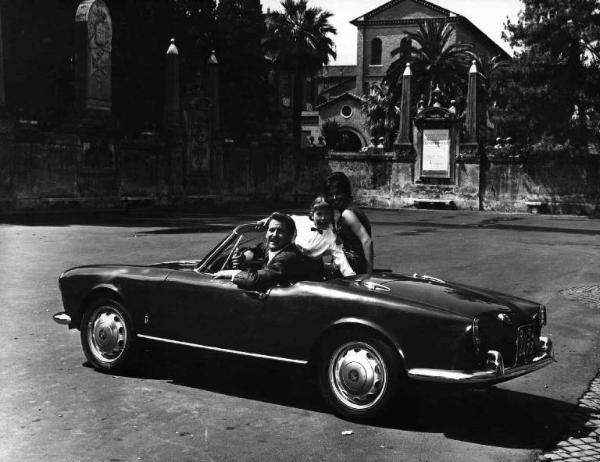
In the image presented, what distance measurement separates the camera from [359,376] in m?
4.96

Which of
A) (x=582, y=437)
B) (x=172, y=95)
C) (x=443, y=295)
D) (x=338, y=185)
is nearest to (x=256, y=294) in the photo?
A: (x=443, y=295)

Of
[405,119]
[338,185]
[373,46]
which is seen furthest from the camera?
[373,46]

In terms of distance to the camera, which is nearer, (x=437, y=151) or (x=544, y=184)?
(x=544, y=184)

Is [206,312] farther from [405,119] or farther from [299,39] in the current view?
[299,39]

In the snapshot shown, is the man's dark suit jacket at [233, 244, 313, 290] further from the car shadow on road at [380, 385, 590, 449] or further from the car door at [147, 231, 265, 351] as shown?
the car shadow on road at [380, 385, 590, 449]

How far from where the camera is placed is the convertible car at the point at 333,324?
4762mm

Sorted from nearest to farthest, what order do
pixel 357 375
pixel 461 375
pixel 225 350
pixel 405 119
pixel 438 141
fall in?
pixel 461 375 → pixel 357 375 → pixel 225 350 → pixel 438 141 → pixel 405 119

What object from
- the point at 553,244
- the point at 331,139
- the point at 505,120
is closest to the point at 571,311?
the point at 553,244

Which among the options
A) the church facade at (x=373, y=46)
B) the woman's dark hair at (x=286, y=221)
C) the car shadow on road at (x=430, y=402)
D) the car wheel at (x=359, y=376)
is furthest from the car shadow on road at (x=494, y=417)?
the church facade at (x=373, y=46)

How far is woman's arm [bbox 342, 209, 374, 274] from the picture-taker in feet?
20.1

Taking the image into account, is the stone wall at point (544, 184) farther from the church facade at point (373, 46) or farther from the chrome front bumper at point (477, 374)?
the church facade at point (373, 46)

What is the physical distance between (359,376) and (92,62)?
24153 millimetres

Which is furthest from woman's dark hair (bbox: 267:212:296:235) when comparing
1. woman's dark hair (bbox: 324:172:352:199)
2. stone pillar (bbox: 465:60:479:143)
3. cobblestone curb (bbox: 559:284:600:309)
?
stone pillar (bbox: 465:60:479:143)

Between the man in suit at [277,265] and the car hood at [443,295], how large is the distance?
37 centimetres
